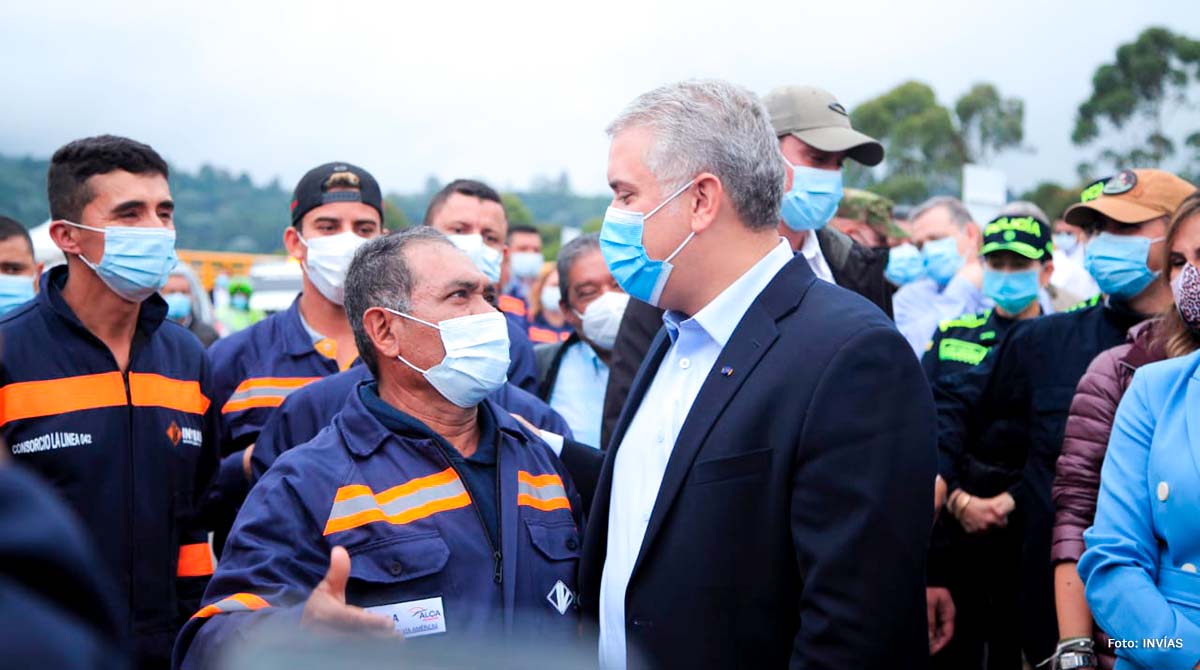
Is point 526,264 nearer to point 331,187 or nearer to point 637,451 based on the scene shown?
point 331,187

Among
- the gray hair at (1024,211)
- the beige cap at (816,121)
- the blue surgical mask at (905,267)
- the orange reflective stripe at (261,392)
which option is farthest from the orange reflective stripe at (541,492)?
the blue surgical mask at (905,267)

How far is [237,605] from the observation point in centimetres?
254

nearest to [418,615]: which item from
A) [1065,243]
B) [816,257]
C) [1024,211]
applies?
[816,257]

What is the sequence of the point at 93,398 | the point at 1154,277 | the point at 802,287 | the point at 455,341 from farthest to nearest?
the point at 1154,277 → the point at 93,398 → the point at 455,341 → the point at 802,287

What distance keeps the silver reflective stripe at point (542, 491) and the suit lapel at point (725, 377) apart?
2.09ft

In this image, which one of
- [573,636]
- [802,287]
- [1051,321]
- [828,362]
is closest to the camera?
[828,362]

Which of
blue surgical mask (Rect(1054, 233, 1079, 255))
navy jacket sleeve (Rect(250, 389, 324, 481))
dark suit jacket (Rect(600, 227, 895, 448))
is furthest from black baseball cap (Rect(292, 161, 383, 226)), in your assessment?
blue surgical mask (Rect(1054, 233, 1079, 255))

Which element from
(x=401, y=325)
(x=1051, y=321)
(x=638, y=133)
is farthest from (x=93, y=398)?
(x=1051, y=321)

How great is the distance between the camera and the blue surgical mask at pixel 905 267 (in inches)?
328

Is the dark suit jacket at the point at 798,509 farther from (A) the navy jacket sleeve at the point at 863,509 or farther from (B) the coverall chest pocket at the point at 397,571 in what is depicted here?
(B) the coverall chest pocket at the point at 397,571

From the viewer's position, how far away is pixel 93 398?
3.74 meters

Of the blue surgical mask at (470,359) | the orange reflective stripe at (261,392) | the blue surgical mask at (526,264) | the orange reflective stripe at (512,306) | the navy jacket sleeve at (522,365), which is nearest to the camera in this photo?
the blue surgical mask at (470,359)

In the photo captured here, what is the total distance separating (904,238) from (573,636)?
625 cm

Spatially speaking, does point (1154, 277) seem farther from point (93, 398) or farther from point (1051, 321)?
point (93, 398)
